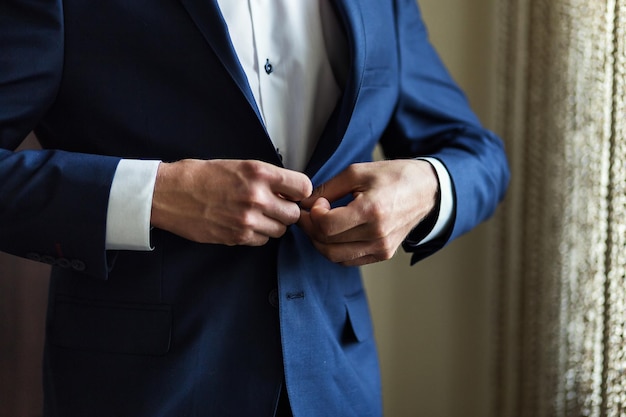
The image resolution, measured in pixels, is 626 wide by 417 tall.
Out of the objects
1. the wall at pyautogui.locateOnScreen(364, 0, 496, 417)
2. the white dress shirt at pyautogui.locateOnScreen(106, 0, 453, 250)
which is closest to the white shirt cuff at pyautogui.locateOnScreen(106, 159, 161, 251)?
the white dress shirt at pyautogui.locateOnScreen(106, 0, 453, 250)

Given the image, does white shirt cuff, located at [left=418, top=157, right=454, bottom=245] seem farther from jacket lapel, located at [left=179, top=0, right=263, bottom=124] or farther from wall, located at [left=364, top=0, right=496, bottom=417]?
wall, located at [left=364, top=0, right=496, bottom=417]

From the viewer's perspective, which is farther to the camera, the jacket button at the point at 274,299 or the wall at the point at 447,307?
the wall at the point at 447,307

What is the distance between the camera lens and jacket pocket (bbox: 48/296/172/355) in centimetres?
91

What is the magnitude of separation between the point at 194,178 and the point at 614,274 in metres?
0.70

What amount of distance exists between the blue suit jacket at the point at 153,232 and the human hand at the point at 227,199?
0.08 meters

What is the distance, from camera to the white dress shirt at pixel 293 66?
3.17ft

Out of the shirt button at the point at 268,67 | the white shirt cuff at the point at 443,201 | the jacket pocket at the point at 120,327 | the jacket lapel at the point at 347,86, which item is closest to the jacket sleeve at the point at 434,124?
the white shirt cuff at the point at 443,201

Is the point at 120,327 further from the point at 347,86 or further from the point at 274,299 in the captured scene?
the point at 347,86

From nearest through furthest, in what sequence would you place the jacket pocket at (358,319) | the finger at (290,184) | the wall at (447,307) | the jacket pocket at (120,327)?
1. the finger at (290,184)
2. the jacket pocket at (120,327)
3. the jacket pocket at (358,319)
4. the wall at (447,307)

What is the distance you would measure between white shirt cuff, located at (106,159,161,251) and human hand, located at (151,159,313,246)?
12 millimetres

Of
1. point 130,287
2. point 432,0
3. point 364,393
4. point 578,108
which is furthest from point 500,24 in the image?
point 130,287

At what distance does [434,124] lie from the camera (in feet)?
3.95

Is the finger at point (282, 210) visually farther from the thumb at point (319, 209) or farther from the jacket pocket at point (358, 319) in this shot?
the jacket pocket at point (358, 319)

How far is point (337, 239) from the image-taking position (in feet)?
2.84
